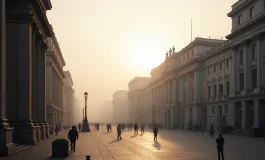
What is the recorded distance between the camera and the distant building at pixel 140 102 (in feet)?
444

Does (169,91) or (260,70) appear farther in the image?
(169,91)

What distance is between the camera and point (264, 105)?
4684 cm

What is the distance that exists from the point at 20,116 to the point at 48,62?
36.6m

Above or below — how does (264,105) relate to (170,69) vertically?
below

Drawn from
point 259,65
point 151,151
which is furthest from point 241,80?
point 151,151

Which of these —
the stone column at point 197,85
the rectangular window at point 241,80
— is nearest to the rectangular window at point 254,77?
the rectangular window at point 241,80

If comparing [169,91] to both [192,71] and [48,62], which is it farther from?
[48,62]

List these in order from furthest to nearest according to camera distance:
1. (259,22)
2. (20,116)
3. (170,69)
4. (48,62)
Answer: (170,69), (48,62), (259,22), (20,116)

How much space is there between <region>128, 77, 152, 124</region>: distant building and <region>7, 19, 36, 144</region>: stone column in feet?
344

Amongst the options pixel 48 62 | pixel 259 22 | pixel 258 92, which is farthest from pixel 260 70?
pixel 48 62

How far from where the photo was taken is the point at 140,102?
15025 centimetres

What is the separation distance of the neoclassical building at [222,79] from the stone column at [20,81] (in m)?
29.8

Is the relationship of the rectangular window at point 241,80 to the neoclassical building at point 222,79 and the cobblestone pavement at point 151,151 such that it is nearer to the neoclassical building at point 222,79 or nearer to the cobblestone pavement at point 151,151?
the neoclassical building at point 222,79

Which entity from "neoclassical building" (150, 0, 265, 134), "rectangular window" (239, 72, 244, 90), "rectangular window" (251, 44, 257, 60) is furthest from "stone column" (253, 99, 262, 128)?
"rectangular window" (251, 44, 257, 60)
